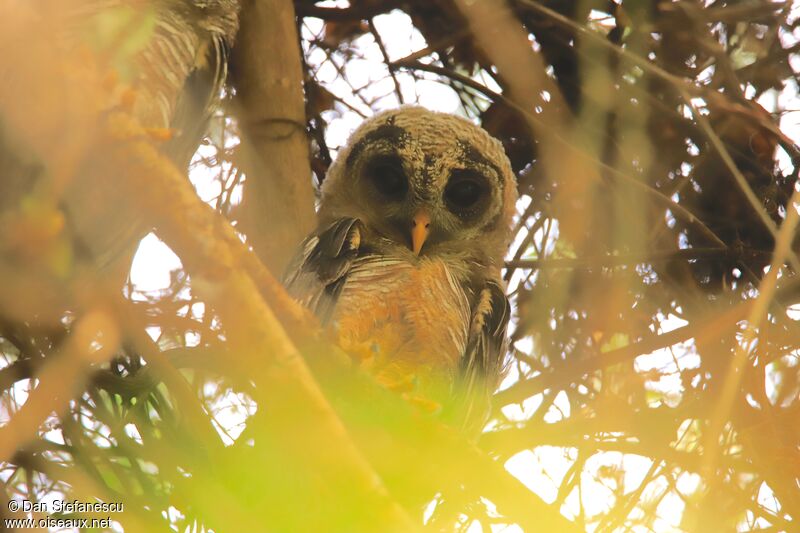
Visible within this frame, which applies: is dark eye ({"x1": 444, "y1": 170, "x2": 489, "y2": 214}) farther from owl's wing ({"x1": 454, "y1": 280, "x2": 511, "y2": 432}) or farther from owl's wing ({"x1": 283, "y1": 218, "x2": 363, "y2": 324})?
owl's wing ({"x1": 283, "y1": 218, "x2": 363, "y2": 324})

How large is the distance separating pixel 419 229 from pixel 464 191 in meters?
0.27

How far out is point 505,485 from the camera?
4.88 feet

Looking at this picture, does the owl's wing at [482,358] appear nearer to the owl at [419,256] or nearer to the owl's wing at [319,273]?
the owl at [419,256]

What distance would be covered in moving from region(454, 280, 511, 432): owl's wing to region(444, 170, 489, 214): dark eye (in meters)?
0.31

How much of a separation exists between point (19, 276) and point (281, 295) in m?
0.85

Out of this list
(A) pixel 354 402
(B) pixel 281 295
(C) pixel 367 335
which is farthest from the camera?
(C) pixel 367 335

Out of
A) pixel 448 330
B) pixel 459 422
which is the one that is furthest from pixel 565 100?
pixel 459 422

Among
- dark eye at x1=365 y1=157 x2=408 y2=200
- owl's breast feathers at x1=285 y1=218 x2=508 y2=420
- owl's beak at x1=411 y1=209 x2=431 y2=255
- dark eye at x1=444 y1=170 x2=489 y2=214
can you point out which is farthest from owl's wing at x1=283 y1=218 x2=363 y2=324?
dark eye at x1=444 y1=170 x2=489 y2=214

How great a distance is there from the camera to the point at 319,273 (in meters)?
2.38

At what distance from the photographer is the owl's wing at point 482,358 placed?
2.48 meters

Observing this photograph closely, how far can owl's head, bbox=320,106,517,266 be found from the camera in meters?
2.71

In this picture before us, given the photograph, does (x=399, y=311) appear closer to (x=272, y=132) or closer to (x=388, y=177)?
(x=388, y=177)

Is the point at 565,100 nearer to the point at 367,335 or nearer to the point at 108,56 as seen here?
the point at 367,335

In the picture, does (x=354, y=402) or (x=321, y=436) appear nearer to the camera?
(x=321, y=436)
